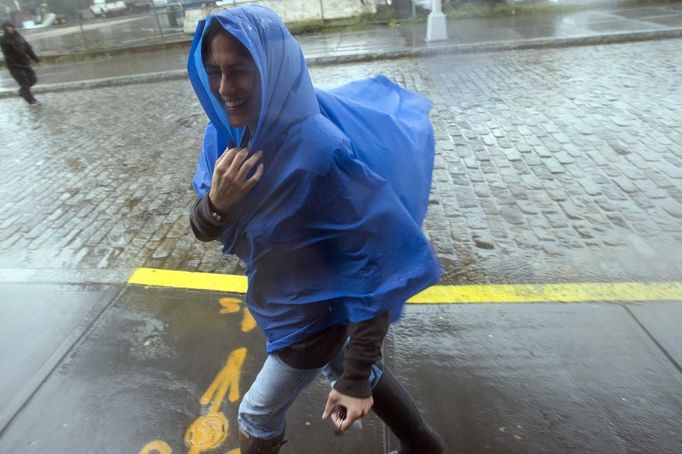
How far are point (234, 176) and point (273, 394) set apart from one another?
797 mm

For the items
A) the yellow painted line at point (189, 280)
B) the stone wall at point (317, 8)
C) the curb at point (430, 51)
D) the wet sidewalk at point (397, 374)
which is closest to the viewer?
the wet sidewalk at point (397, 374)

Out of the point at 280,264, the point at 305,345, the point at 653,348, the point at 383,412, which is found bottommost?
the point at 653,348

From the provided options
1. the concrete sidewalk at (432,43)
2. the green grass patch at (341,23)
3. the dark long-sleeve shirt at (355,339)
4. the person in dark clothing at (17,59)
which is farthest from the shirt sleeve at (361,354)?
the green grass patch at (341,23)

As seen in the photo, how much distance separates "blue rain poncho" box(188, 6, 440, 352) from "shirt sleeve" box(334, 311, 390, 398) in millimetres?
41

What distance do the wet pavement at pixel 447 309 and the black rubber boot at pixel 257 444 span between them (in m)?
0.42

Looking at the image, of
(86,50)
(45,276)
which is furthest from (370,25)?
(45,276)

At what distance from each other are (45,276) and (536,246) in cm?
361

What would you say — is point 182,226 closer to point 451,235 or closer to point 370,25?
point 451,235

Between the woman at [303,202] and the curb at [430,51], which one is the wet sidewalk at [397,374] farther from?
the curb at [430,51]

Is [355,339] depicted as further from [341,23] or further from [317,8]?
[317,8]

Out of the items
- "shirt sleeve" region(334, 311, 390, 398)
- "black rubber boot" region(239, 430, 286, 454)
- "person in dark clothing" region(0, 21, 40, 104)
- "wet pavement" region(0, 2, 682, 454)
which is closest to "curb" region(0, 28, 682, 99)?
"person in dark clothing" region(0, 21, 40, 104)

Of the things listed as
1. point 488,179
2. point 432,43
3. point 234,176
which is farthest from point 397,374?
point 432,43

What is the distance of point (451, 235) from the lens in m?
3.80

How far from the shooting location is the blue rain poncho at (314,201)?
4.38 feet
